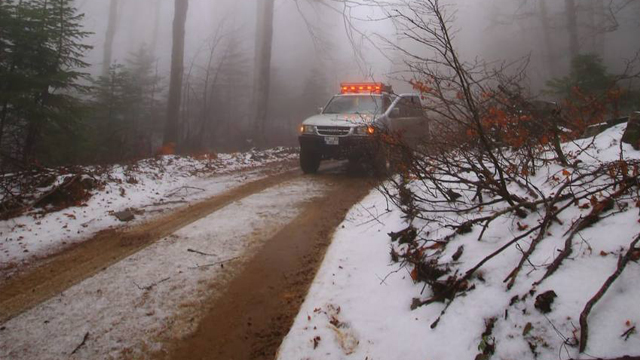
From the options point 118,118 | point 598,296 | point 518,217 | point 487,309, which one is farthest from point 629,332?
point 118,118

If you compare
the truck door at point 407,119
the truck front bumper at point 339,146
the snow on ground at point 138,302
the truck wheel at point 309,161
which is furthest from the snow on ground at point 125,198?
the truck door at point 407,119

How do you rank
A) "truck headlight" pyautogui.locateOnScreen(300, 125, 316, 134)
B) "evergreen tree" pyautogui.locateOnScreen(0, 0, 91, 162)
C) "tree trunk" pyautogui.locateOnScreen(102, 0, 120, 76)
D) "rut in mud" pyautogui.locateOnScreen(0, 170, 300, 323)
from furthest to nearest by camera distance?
1. "tree trunk" pyautogui.locateOnScreen(102, 0, 120, 76)
2. "truck headlight" pyautogui.locateOnScreen(300, 125, 316, 134)
3. "evergreen tree" pyautogui.locateOnScreen(0, 0, 91, 162)
4. "rut in mud" pyautogui.locateOnScreen(0, 170, 300, 323)

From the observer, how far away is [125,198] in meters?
6.55

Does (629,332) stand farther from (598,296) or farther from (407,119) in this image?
(407,119)

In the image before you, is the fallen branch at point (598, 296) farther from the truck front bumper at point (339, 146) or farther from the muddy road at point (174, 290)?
the truck front bumper at point (339, 146)

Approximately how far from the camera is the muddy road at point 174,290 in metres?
2.86

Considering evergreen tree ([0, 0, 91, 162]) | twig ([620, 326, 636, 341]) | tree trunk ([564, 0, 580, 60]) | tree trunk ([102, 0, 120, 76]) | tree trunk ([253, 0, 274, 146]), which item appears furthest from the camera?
tree trunk ([102, 0, 120, 76])

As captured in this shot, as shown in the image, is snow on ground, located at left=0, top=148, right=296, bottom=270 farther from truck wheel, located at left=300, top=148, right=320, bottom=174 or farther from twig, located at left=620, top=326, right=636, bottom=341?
twig, located at left=620, top=326, right=636, bottom=341

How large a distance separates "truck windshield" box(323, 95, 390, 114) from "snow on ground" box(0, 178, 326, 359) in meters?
5.14

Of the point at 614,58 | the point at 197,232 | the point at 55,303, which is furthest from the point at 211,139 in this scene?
the point at 614,58

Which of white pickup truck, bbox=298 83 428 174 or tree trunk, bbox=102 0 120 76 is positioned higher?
tree trunk, bbox=102 0 120 76

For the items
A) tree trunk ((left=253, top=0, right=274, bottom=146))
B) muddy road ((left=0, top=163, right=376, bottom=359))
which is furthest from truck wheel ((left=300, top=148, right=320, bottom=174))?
tree trunk ((left=253, top=0, right=274, bottom=146))

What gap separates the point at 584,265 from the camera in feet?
7.96

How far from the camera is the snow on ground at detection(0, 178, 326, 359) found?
2809 mm
